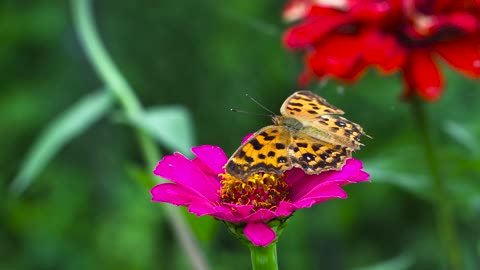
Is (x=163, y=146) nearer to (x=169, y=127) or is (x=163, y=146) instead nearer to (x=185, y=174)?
(x=169, y=127)

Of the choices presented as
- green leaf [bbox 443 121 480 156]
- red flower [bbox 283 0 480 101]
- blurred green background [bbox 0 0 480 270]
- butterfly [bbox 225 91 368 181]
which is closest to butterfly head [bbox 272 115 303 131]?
butterfly [bbox 225 91 368 181]

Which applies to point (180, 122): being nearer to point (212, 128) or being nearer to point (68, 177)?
point (212, 128)

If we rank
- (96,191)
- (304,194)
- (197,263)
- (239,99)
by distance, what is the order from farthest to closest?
(96,191) → (239,99) → (197,263) → (304,194)

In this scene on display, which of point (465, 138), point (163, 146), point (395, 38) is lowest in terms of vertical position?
point (163, 146)

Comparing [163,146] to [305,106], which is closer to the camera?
[305,106]

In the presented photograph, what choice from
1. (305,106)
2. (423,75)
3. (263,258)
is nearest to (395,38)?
(423,75)

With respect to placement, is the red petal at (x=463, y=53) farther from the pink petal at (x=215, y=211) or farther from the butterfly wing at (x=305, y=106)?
the pink petal at (x=215, y=211)

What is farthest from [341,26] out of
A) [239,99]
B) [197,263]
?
[239,99]

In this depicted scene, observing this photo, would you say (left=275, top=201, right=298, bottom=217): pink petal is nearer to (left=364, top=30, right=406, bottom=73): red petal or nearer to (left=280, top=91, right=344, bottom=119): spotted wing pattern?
(left=280, top=91, right=344, bottom=119): spotted wing pattern
